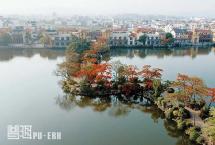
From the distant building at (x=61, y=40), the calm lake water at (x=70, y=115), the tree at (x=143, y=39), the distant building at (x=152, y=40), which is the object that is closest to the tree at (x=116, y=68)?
the calm lake water at (x=70, y=115)

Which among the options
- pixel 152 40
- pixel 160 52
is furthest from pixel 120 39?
pixel 160 52

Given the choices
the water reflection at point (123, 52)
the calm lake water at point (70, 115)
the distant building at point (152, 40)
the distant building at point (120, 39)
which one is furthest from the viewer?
the distant building at point (152, 40)

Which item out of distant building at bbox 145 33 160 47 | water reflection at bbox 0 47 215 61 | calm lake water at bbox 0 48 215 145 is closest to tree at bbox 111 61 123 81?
calm lake water at bbox 0 48 215 145

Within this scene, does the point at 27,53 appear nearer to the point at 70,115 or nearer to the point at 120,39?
the point at 120,39

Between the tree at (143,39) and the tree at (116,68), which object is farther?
the tree at (143,39)

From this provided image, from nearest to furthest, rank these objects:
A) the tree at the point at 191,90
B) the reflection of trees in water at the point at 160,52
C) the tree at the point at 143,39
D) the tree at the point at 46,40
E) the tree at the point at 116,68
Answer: the tree at the point at 191,90, the tree at the point at 116,68, the reflection of trees in water at the point at 160,52, the tree at the point at 46,40, the tree at the point at 143,39

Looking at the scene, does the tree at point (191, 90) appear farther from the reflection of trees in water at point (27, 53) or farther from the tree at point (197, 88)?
the reflection of trees in water at point (27, 53)
